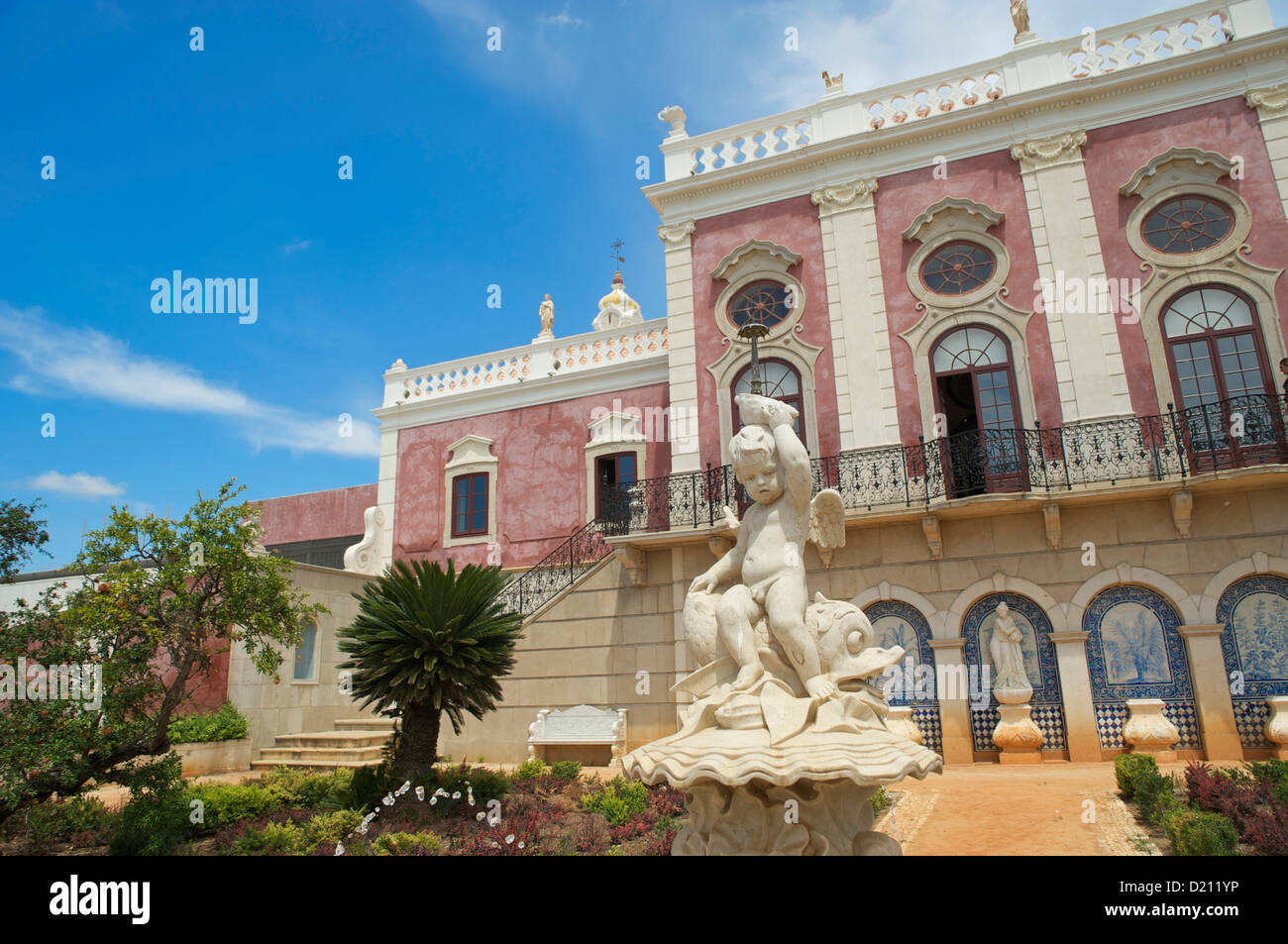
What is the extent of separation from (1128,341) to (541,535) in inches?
471

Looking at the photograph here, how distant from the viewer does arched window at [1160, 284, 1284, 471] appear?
11.6 m

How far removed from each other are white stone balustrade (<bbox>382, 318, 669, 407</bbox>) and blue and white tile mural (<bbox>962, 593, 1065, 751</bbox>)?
339 inches

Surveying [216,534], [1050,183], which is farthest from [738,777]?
[1050,183]

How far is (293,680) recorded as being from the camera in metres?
14.1

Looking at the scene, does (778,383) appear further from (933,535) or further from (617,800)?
(617,800)

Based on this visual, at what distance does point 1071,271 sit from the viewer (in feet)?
44.1

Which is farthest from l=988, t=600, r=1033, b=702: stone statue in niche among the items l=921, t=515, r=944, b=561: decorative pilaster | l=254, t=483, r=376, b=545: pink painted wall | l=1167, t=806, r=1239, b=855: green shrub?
l=254, t=483, r=376, b=545: pink painted wall

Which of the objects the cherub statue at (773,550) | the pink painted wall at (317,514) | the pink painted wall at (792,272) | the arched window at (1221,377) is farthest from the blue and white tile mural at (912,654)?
the pink painted wall at (317,514)

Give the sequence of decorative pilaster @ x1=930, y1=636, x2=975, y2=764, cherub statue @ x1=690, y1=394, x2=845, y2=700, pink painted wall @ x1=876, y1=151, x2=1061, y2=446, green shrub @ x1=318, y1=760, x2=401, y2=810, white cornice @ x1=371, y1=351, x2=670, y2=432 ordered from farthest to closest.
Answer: white cornice @ x1=371, y1=351, x2=670, y2=432 < pink painted wall @ x1=876, y1=151, x2=1061, y2=446 < decorative pilaster @ x1=930, y1=636, x2=975, y2=764 < green shrub @ x1=318, y1=760, x2=401, y2=810 < cherub statue @ x1=690, y1=394, x2=845, y2=700

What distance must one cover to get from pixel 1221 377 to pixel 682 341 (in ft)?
29.5

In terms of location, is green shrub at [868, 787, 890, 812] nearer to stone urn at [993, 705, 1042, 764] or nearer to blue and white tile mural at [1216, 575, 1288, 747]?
stone urn at [993, 705, 1042, 764]

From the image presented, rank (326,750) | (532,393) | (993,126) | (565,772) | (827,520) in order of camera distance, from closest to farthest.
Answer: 1. (827,520)
2. (565,772)
3. (326,750)
4. (993,126)
5. (532,393)

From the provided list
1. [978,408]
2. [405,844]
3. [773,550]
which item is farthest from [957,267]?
[405,844]

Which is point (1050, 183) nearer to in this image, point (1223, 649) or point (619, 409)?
point (1223, 649)
